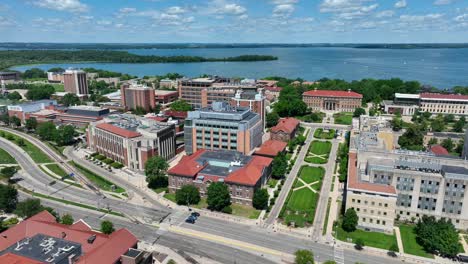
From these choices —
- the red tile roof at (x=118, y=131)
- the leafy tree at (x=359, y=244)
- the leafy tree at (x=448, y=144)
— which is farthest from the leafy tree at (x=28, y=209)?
the leafy tree at (x=448, y=144)

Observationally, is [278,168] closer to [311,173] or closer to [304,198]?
[311,173]

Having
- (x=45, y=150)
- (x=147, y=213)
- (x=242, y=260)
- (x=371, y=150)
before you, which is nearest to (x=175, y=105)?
(x=45, y=150)

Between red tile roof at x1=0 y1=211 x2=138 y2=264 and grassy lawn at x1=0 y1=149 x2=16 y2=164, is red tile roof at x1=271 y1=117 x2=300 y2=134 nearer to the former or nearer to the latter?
red tile roof at x1=0 y1=211 x2=138 y2=264

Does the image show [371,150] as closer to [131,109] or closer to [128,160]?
[128,160]

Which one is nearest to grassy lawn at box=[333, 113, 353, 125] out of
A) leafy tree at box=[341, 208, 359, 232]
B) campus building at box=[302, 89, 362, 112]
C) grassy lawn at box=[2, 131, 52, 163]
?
campus building at box=[302, 89, 362, 112]

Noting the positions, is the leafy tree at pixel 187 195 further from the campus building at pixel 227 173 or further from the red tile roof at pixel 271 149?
the red tile roof at pixel 271 149
